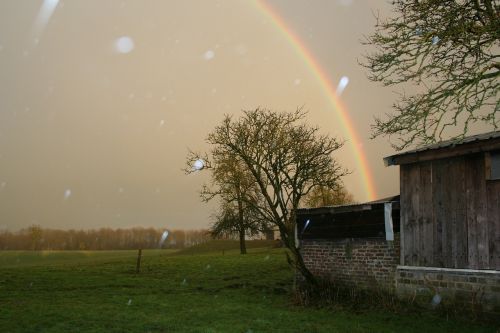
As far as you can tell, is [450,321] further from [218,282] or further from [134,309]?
[218,282]

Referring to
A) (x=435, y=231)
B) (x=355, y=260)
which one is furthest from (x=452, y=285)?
(x=355, y=260)

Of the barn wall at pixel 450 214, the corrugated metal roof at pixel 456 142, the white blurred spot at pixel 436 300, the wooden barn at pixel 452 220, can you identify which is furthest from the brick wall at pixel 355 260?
the corrugated metal roof at pixel 456 142

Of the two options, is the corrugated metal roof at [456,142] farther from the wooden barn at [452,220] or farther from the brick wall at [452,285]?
the brick wall at [452,285]

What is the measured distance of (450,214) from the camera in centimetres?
1276

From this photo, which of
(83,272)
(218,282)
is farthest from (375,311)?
(83,272)

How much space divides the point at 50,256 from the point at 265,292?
220 ft

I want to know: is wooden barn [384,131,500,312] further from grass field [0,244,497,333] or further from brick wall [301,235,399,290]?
grass field [0,244,497,333]

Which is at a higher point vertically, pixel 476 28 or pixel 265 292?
pixel 476 28

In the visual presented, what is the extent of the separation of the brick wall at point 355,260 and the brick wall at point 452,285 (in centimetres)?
65

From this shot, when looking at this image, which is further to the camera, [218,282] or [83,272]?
[83,272]

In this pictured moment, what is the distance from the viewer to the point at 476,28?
38.1 feet

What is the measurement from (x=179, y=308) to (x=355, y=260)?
649 centimetres

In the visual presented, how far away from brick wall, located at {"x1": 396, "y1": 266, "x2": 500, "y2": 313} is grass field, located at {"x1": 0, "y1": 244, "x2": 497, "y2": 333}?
2.28ft

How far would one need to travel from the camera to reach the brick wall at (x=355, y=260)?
48.4ft
